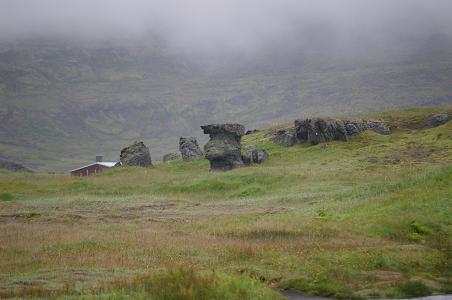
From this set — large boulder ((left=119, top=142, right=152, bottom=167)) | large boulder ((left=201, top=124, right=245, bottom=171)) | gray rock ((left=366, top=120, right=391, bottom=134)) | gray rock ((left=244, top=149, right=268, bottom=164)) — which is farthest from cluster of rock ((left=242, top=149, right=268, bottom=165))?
gray rock ((left=366, top=120, right=391, bottom=134))

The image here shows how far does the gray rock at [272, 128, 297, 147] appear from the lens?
9588cm

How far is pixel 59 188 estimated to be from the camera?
227 ft

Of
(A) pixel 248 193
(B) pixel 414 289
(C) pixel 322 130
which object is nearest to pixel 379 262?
(B) pixel 414 289

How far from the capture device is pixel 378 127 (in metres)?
99.4

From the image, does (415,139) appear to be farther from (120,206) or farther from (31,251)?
(31,251)

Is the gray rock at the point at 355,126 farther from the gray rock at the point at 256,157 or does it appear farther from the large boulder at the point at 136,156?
the large boulder at the point at 136,156

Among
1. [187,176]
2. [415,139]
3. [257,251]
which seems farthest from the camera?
[415,139]

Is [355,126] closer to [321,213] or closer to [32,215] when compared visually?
[321,213]

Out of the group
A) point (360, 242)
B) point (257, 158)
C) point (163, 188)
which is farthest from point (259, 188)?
point (360, 242)

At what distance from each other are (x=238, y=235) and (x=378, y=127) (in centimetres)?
6813

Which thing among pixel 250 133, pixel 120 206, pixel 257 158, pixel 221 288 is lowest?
pixel 221 288

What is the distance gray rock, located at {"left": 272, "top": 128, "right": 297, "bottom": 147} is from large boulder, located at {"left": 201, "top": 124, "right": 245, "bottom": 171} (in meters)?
10.7

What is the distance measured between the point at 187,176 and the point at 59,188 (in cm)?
1575

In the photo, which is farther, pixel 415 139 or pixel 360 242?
pixel 415 139
